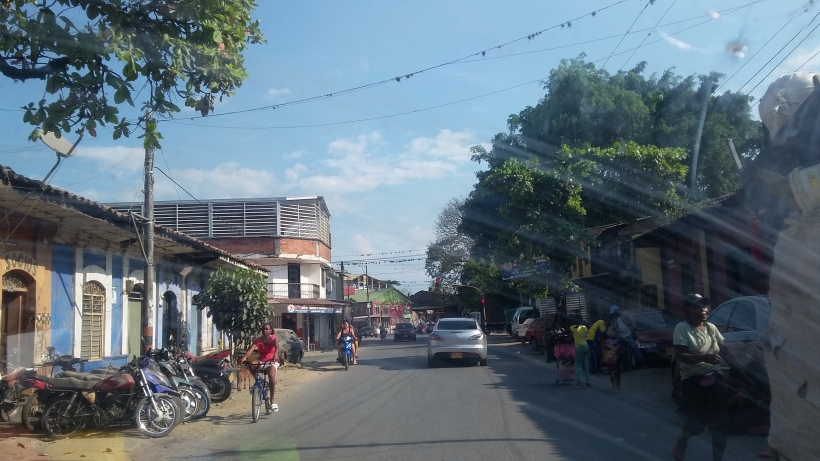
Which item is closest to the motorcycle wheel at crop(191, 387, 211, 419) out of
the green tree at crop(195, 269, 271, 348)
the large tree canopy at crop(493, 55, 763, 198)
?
the green tree at crop(195, 269, 271, 348)

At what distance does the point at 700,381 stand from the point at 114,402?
8.49 meters

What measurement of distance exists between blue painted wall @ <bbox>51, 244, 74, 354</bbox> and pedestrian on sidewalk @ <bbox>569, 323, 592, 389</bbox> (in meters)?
10.8

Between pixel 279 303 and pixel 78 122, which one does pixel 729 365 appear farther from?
pixel 279 303

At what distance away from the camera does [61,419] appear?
10602mm

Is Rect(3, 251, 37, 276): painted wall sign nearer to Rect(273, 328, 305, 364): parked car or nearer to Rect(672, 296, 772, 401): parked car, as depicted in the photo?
Rect(672, 296, 772, 401): parked car

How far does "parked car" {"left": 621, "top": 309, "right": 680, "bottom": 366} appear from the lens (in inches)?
664

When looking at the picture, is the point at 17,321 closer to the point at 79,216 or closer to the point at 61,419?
the point at 79,216

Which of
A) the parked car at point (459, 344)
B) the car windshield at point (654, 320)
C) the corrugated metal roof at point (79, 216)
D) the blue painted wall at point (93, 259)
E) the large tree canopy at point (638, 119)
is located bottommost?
the parked car at point (459, 344)

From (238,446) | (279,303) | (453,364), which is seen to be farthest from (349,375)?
(279,303)

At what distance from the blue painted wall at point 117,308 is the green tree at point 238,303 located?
3249 millimetres

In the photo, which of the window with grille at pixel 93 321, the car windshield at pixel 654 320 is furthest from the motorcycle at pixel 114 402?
the car windshield at pixel 654 320

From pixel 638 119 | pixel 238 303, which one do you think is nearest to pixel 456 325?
pixel 238 303

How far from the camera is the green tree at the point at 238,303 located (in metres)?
21.0

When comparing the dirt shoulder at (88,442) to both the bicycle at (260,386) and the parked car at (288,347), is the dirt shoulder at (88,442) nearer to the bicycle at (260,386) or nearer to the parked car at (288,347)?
the bicycle at (260,386)
